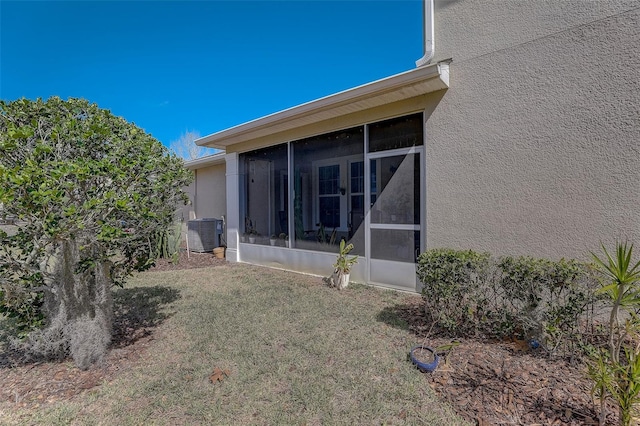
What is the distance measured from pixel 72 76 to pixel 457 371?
15.3 metres

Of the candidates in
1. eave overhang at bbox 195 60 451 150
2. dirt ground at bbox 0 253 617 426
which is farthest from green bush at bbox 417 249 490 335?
eave overhang at bbox 195 60 451 150

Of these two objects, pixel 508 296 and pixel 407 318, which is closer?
pixel 508 296

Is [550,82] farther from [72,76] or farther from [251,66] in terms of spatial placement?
[72,76]

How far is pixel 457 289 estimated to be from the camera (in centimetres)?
340

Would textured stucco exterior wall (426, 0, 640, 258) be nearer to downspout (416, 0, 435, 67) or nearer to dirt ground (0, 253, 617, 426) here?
downspout (416, 0, 435, 67)

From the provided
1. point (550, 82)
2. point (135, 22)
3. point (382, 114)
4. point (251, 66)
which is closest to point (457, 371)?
point (550, 82)

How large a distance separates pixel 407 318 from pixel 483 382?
59.1 inches

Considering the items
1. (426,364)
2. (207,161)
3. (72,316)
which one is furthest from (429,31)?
(207,161)

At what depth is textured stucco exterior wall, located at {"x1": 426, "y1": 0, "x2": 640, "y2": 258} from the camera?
3422 mm

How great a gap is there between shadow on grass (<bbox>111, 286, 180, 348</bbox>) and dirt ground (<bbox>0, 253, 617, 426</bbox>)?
0.79 ft

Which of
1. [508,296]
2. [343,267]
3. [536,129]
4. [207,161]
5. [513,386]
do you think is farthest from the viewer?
[207,161]

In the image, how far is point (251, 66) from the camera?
40.2 feet

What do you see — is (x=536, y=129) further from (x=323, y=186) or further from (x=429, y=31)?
(x=323, y=186)

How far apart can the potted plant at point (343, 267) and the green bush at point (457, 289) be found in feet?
7.01
